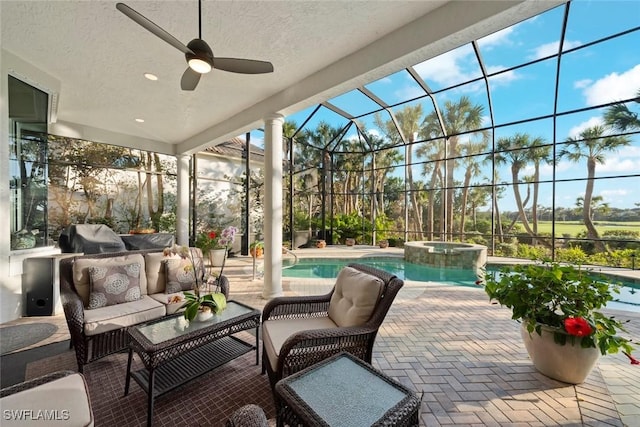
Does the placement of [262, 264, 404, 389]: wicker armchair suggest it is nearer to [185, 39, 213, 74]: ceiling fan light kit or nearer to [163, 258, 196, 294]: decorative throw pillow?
[163, 258, 196, 294]: decorative throw pillow

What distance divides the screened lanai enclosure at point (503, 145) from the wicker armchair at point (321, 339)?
5.33 m

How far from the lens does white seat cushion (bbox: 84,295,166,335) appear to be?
2.17 metres

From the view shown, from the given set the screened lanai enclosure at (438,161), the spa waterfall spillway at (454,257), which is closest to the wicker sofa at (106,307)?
the screened lanai enclosure at (438,161)

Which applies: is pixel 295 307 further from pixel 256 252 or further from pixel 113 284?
pixel 256 252

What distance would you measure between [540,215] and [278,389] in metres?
13.7

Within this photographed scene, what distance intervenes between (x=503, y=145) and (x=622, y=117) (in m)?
4.31

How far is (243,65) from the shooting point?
2.33 metres

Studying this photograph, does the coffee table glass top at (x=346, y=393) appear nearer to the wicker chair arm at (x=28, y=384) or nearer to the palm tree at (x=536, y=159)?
the wicker chair arm at (x=28, y=384)

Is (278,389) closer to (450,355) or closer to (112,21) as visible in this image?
(450,355)

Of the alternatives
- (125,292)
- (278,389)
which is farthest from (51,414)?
(125,292)

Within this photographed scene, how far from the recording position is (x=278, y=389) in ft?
4.04

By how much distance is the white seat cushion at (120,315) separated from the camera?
217 cm

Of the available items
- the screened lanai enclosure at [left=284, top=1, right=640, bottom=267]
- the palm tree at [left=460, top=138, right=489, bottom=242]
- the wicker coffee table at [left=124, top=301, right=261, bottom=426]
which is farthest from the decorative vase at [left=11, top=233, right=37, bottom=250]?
the palm tree at [left=460, top=138, right=489, bottom=242]

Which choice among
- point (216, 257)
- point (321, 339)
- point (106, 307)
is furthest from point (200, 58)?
point (216, 257)
